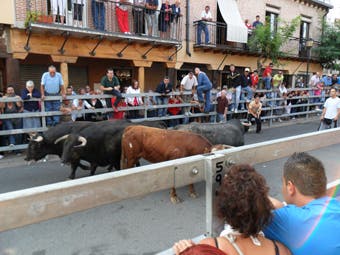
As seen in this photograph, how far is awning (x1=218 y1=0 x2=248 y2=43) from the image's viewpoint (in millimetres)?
16859

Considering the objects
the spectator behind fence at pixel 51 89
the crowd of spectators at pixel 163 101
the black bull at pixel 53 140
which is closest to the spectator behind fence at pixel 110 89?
the crowd of spectators at pixel 163 101

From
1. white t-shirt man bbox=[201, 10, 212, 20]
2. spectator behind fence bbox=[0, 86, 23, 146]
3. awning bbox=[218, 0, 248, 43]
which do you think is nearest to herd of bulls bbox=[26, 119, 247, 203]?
spectator behind fence bbox=[0, 86, 23, 146]

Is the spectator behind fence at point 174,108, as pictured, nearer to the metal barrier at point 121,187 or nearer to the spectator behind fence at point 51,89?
the spectator behind fence at point 51,89

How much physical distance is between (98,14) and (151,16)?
8.19 feet

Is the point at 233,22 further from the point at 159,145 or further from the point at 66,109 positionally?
the point at 159,145

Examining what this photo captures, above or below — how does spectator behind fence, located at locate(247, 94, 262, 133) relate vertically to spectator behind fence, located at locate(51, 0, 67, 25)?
below

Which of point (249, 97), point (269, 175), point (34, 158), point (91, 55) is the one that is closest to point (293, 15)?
point (249, 97)

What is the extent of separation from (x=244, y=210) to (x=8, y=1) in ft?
36.4

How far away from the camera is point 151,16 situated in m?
13.8

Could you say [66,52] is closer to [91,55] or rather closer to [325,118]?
[91,55]

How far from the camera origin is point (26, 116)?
316 inches

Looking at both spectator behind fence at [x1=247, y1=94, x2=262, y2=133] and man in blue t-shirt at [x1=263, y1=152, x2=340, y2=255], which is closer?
man in blue t-shirt at [x1=263, y1=152, x2=340, y2=255]

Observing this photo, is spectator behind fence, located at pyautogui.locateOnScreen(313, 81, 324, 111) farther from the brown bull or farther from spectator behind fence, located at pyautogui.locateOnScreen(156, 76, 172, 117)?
the brown bull

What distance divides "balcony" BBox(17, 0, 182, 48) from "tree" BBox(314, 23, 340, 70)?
493 inches
